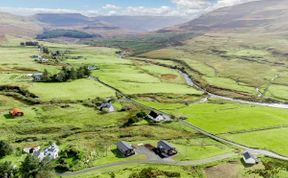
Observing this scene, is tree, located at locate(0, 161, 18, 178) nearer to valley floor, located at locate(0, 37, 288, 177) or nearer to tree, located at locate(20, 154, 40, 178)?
tree, located at locate(20, 154, 40, 178)

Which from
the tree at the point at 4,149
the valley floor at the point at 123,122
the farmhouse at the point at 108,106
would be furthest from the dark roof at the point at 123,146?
the farmhouse at the point at 108,106

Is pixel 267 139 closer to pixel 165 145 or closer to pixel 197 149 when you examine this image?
pixel 197 149

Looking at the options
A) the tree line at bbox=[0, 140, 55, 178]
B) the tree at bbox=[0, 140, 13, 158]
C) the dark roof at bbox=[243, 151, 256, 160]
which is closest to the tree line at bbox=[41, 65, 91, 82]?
the tree at bbox=[0, 140, 13, 158]

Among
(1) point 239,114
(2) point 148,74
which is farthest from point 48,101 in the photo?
(2) point 148,74

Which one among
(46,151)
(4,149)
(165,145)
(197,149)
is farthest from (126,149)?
(4,149)

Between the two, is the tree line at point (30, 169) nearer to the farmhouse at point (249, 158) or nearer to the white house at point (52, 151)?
the white house at point (52, 151)
